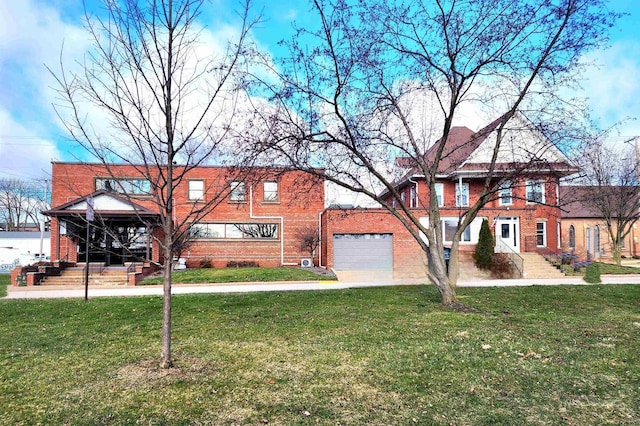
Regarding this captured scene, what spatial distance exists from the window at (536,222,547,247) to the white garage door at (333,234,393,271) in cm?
991

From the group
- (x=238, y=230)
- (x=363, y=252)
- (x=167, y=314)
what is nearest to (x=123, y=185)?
(x=167, y=314)

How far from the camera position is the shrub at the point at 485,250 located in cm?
2139

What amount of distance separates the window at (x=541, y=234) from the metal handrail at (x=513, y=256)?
4.40 metres

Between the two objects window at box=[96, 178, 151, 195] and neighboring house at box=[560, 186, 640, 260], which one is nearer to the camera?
window at box=[96, 178, 151, 195]

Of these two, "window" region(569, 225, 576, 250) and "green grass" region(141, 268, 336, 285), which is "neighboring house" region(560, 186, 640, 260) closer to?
"window" region(569, 225, 576, 250)

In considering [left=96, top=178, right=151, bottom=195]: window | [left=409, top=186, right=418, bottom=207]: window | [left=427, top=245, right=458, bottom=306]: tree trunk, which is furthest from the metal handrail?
[left=96, top=178, right=151, bottom=195]: window

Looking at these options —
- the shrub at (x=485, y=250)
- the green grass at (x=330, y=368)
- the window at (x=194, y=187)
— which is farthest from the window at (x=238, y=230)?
the green grass at (x=330, y=368)

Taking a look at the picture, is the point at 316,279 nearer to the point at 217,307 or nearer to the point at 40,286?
the point at 217,307

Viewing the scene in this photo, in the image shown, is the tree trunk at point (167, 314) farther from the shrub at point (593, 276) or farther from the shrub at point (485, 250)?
the shrub at point (485, 250)

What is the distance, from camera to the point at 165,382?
4.74 meters

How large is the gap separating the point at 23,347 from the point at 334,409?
5333mm

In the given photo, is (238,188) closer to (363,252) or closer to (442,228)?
(363,252)

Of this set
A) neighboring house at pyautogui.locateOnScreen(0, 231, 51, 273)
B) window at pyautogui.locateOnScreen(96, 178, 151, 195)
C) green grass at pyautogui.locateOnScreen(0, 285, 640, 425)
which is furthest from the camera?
neighboring house at pyautogui.locateOnScreen(0, 231, 51, 273)

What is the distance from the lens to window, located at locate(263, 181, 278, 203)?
2730 centimetres
